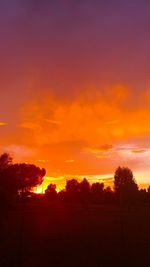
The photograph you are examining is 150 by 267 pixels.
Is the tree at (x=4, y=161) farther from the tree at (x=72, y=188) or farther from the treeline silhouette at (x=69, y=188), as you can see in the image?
the tree at (x=72, y=188)

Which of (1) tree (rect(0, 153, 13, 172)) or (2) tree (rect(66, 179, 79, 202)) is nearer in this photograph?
(1) tree (rect(0, 153, 13, 172))

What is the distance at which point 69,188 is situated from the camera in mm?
145750

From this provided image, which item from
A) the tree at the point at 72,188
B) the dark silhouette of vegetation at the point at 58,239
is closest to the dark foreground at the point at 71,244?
the dark silhouette of vegetation at the point at 58,239

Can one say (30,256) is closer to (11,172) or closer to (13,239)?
(13,239)

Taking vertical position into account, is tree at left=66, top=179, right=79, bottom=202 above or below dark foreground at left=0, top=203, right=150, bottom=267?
above

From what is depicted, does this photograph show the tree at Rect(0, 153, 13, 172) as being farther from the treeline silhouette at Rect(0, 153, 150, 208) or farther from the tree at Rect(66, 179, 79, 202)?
the tree at Rect(66, 179, 79, 202)

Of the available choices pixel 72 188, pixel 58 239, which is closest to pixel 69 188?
pixel 72 188

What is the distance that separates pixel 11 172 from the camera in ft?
86.8

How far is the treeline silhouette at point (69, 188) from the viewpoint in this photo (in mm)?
25984

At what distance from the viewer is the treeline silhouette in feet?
85.3

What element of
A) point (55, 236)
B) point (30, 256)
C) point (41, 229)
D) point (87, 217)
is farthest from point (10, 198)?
point (87, 217)

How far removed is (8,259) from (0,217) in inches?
153

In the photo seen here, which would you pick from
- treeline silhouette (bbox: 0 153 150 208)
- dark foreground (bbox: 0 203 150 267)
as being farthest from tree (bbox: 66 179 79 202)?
dark foreground (bbox: 0 203 150 267)

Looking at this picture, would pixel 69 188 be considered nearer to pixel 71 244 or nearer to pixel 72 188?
pixel 72 188
